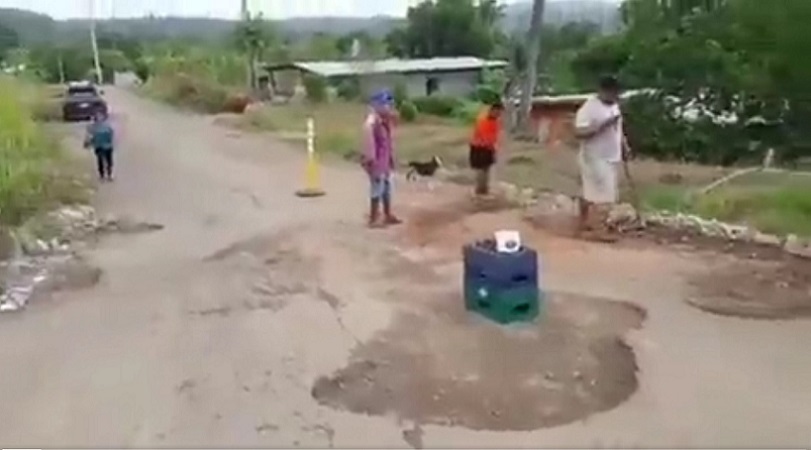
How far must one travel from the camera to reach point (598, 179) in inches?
500

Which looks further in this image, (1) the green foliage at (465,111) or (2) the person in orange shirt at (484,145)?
(1) the green foliage at (465,111)

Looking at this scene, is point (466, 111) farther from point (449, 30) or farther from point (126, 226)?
point (126, 226)

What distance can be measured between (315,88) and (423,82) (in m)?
6.26

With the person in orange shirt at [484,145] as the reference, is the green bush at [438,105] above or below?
below

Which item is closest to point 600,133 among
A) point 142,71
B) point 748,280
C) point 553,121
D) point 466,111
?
point 748,280

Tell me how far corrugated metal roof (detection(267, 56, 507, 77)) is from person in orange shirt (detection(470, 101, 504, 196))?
35.9 m

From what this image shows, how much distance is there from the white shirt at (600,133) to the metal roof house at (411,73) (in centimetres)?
3761

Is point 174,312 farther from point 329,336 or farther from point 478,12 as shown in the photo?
point 478,12

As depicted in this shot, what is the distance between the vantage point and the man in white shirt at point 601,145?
489 inches

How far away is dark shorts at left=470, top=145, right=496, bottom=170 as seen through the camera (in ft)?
52.4

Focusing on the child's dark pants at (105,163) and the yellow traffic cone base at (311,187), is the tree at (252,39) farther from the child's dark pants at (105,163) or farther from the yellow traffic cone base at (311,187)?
the yellow traffic cone base at (311,187)

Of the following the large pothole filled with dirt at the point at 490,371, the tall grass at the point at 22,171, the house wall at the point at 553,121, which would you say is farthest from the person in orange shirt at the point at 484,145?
Answer: the house wall at the point at 553,121

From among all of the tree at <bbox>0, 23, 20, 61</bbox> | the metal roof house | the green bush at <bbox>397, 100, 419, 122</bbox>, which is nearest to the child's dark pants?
the green bush at <bbox>397, 100, 419, 122</bbox>

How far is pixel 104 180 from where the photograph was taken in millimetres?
21578
